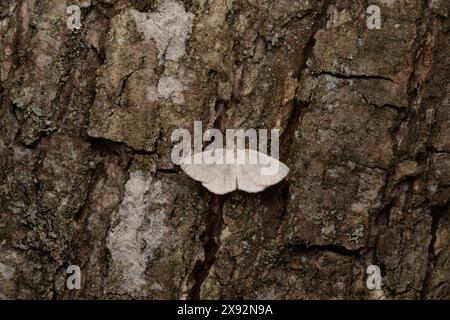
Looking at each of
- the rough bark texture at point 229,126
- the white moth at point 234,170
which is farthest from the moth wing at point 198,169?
the rough bark texture at point 229,126

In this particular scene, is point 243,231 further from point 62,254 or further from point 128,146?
point 62,254

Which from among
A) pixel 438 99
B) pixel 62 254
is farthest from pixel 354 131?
pixel 62 254

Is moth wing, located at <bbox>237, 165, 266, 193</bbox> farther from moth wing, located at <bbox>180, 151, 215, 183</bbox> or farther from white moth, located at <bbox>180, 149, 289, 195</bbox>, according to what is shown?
moth wing, located at <bbox>180, 151, 215, 183</bbox>

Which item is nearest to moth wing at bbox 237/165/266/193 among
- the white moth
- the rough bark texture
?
the white moth

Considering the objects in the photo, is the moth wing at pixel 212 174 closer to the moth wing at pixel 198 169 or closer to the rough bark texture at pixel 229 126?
Answer: the moth wing at pixel 198 169

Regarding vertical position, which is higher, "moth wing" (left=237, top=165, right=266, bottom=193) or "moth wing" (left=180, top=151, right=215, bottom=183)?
"moth wing" (left=180, top=151, right=215, bottom=183)
